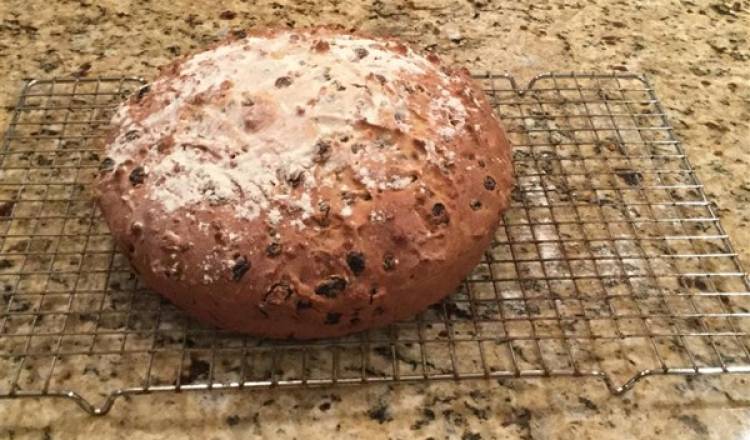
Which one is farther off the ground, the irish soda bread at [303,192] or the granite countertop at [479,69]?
the irish soda bread at [303,192]

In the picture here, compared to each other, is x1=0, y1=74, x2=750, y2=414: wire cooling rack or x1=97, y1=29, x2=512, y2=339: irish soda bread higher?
x1=97, y1=29, x2=512, y2=339: irish soda bread

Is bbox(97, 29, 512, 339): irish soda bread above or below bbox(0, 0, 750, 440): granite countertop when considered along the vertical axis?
above

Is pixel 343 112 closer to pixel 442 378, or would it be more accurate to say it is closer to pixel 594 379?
pixel 442 378

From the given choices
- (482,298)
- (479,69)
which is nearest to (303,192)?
(482,298)
